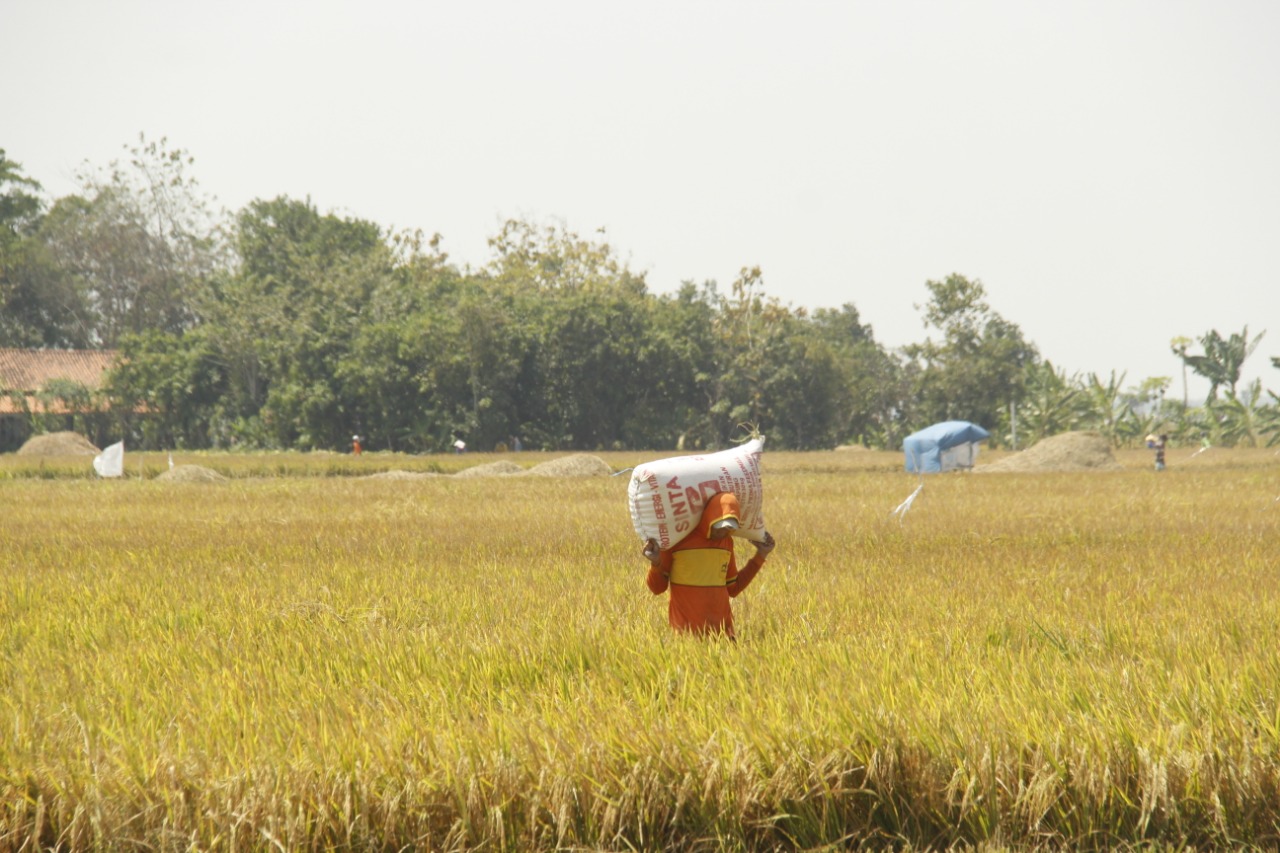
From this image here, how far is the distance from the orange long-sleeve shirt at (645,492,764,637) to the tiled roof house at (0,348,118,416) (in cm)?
4807

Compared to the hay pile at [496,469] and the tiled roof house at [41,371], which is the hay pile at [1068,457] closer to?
the hay pile at [496,469]

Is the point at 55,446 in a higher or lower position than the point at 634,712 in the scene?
higher

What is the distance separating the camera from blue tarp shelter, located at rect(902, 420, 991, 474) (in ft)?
104

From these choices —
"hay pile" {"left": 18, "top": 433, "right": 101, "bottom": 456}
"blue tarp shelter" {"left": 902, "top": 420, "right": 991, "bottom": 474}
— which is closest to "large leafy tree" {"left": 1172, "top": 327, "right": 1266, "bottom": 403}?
"blue tarp shelter" {"left": 902, "top": 420, "right": 991, "bottom": 474}

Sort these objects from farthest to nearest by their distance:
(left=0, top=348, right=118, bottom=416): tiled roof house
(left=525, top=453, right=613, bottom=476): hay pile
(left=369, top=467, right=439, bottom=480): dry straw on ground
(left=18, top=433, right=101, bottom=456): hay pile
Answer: (left=0, top=348, right=118, bottom=416): tiled roof house < (left=18, top=433, right=101, bottom=456): hay pile < (left=525, top=453, right=613, bottom=476): hay pile < (left=369, top=467, right=439, bottom=480): dry straw on ground

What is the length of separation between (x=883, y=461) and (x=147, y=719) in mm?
34333

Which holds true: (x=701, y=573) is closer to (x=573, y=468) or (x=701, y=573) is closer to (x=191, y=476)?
(x=191, y=476)

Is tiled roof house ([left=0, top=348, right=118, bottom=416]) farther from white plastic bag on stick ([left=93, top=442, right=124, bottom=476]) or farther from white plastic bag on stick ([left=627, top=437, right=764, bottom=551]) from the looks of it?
white plastic bag on stick ([left=627, top=437, right=764, bottom=551])

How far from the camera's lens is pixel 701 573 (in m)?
5.50

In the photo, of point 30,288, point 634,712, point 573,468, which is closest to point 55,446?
point 30,288

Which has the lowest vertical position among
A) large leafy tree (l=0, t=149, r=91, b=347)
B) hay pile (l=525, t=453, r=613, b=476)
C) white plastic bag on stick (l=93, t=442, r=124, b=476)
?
hay pile (l=525, t=453, r=613, b=476)

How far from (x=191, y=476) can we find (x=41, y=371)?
29744 millimetres

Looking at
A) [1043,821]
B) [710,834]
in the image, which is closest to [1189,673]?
[1043,821]

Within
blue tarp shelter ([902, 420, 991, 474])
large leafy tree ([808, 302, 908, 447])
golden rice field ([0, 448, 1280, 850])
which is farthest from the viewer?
large leafy tree ([808, 302, 908, 447])
